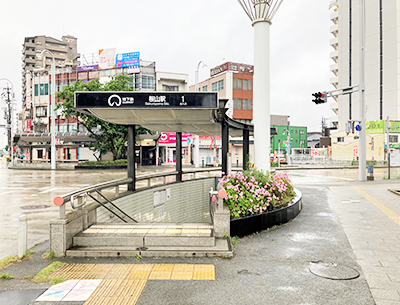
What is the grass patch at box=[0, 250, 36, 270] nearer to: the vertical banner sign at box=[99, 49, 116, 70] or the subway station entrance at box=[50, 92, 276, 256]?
the subway station entrance at box=[50, 92, 276, 256]

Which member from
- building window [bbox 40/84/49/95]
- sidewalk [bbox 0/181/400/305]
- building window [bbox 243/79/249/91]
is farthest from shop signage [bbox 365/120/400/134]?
building window [bbox 40/84/49/95]

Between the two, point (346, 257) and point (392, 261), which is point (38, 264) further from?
point (392, 261)

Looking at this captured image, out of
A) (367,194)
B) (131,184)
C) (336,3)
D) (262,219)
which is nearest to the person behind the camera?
(262,219)

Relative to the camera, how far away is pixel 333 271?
18.1 feet

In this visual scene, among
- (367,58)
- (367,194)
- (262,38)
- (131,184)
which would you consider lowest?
(367,194)

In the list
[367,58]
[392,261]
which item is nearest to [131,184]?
[392,261]

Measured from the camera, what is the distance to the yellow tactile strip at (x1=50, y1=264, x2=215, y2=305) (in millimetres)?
4516

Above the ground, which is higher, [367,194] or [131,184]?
[131,184]

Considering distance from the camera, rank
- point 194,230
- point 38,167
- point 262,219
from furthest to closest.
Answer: point 38,167, point 262,219, point 194,230

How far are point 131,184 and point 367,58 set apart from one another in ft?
230

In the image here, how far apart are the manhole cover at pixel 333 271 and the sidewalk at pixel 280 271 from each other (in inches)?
2.3

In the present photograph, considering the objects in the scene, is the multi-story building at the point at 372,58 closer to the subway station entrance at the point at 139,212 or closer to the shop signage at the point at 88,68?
the shop signage at the point at 88,68

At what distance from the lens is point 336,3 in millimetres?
74125

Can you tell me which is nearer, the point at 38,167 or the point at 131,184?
the point at 131,184
